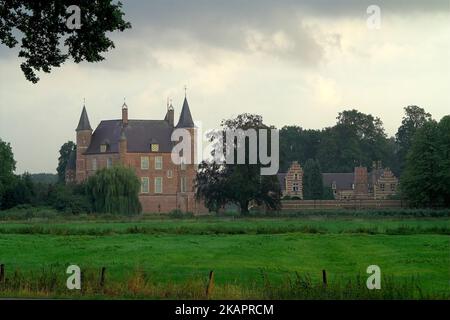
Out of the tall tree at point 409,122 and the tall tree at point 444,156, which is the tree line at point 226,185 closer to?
the tall tree at point 444,156

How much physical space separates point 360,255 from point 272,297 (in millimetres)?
17151

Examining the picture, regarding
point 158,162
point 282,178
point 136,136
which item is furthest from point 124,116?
point 282,178

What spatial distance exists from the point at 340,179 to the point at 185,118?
96.5ft

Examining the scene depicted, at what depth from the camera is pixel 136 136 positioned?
10256 centimetres

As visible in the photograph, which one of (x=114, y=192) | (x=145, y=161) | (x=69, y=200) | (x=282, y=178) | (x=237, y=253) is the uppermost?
(x=145, y=161)

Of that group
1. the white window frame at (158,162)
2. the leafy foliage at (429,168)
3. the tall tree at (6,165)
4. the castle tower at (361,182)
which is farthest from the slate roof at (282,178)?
the tall tree at (6,165)

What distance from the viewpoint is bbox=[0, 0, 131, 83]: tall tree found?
19922 millimetres

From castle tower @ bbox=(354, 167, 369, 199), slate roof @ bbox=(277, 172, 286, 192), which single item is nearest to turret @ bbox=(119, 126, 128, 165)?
slate roof @ bbox=(277, 172, 286, 192)

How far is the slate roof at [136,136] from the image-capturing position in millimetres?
102000

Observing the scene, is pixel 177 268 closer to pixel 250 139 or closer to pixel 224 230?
pixel 224 230

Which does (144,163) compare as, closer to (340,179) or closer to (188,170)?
(188,170)

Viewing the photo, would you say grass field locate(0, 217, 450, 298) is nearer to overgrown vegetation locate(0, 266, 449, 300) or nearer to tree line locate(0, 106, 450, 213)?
overgrown vegetation locate(0, 266, 449, 300)
